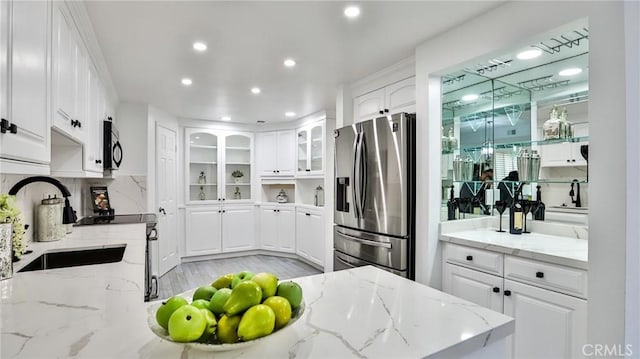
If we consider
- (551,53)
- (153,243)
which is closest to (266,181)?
(153,243)

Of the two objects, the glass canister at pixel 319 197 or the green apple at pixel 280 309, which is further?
the glass canister at pixel 319 197

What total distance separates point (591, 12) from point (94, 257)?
9.73 ft

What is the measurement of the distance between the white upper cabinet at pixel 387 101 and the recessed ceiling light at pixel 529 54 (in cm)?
74

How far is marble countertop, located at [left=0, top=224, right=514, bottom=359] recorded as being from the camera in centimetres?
72

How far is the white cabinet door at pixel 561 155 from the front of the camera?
7.41 feet

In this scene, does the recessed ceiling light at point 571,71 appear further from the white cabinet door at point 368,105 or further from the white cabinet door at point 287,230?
the white cabinet door at point 287,230

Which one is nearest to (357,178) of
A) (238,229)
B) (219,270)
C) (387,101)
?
(387,101)

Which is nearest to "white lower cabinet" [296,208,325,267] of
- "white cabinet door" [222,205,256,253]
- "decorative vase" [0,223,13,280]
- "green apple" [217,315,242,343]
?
"white cabinet door" [222,205,256,253]

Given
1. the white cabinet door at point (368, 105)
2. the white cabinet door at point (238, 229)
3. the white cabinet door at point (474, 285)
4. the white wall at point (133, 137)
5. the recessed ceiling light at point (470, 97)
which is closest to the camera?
the white cabinet door at point (474, 285)

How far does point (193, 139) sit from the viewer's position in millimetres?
5297

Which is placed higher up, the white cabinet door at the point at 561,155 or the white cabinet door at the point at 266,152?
the white cabinet door at the point at 266,152

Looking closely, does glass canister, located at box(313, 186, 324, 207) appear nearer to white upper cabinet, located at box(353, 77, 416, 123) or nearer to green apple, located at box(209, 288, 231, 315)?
white upper cabinet, located at box(353, 77, 416, 123)

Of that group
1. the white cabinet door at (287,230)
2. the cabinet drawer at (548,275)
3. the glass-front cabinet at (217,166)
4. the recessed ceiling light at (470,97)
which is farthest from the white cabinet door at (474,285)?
the glass-front cabinet at (217,166)
